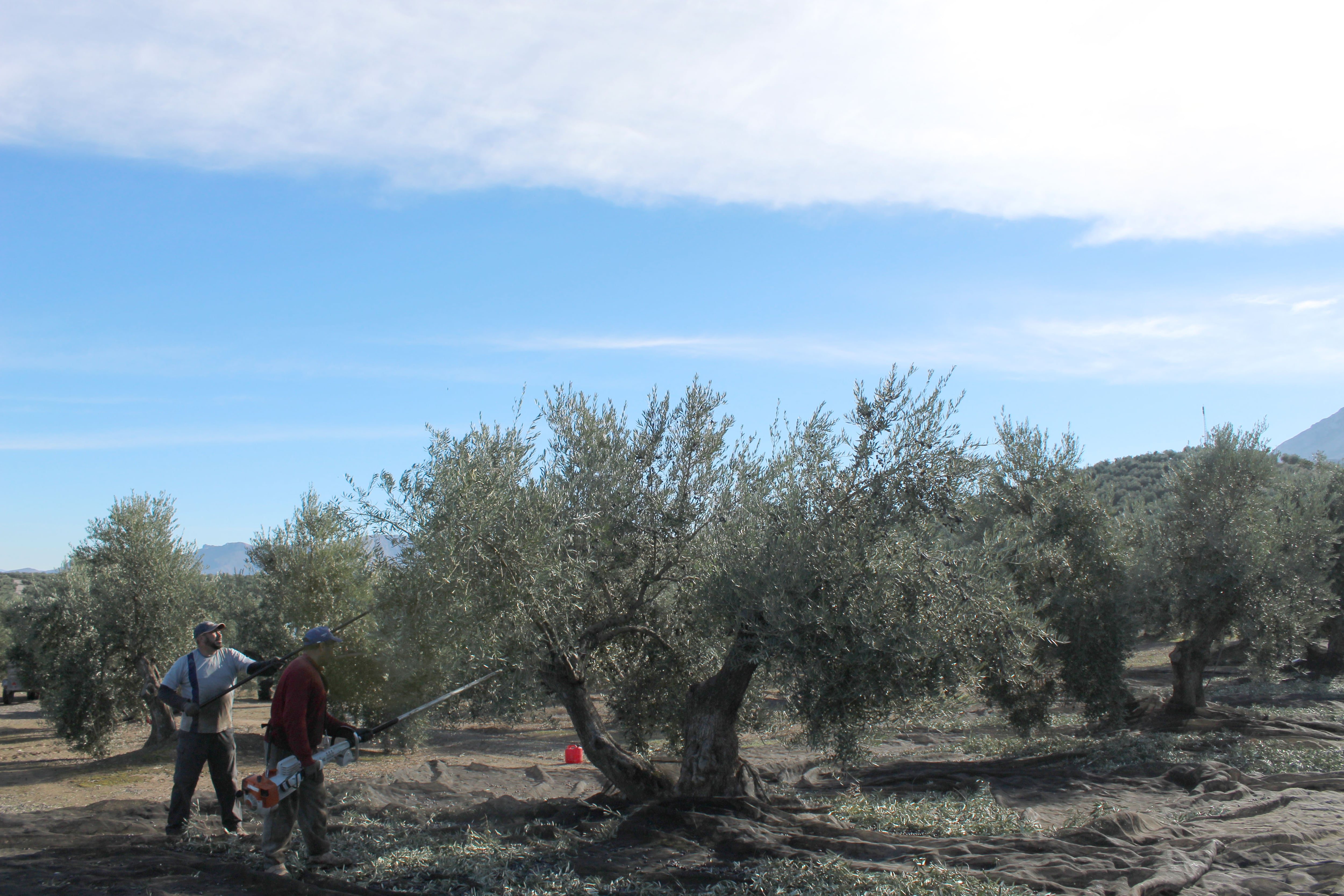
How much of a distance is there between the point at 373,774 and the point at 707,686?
8.36m

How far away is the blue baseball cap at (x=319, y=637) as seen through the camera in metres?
7.86

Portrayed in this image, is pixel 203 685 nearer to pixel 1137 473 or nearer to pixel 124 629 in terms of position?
pixel 124 629

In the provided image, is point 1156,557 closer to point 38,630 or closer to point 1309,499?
point 1309,499

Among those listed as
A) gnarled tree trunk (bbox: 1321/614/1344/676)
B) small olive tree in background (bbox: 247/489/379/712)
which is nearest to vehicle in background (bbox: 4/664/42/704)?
small olive tree in background (bbox: 247/489/379/712)

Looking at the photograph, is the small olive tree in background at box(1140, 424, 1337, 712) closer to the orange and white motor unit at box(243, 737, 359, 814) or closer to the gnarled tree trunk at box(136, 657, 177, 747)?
the orange and white motor unit at box(243, 737, 359, 814)

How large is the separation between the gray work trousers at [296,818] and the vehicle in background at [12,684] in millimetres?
33028

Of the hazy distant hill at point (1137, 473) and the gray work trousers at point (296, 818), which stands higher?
the hazy distant hill at point (1137, 473)

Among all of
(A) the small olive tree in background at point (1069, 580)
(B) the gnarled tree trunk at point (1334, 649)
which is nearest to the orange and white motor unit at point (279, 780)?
(A) the small olive tree in background at point (1069, 580)

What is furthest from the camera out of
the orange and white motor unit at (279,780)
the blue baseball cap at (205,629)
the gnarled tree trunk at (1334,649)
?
the gnarled tree trunk at (1334,649)

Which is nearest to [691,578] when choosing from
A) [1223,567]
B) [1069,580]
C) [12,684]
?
[1069,580]

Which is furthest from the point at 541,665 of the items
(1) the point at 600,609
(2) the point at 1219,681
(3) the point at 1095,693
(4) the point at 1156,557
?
(2) the point at 1219,681

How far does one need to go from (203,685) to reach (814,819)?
671cm

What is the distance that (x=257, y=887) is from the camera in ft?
23.6

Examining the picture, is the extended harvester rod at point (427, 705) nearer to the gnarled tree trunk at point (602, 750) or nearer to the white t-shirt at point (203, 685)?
the gnarled tree trunk at point (602, 750)
